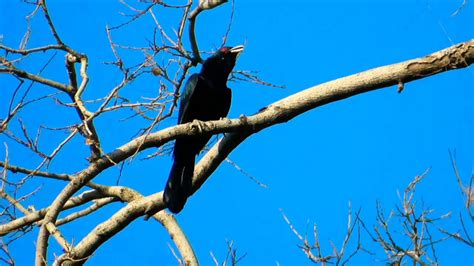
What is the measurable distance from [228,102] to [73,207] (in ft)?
4.81

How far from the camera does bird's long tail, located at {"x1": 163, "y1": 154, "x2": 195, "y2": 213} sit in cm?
427

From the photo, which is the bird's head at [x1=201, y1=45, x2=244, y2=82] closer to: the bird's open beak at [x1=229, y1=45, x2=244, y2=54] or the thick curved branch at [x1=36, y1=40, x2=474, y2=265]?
the bird's open beak at [x1=229, y1=45, x2=244, y2=54]

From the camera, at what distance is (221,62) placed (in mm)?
5195

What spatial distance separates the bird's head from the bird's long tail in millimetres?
878

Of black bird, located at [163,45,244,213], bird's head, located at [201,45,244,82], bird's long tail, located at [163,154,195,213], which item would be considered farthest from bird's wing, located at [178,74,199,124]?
bird's long tail, located at [163,154,195,213]

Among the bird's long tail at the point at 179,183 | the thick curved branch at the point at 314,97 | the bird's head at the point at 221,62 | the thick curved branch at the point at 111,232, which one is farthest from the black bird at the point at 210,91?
the thick curved branch at the point at 314,97

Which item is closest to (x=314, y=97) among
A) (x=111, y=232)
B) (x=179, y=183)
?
(x=179, y=183)

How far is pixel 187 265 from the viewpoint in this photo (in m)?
4.44

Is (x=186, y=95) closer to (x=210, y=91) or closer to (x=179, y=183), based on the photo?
(x=210, y=91)

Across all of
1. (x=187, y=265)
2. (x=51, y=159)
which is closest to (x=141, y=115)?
(x=51, y=159)

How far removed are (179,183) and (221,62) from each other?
4.06 ft

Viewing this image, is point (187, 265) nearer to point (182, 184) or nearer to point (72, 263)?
point (182, 184)

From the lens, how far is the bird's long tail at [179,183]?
427 centimetres

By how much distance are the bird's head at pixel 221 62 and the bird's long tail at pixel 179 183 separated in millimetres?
878
